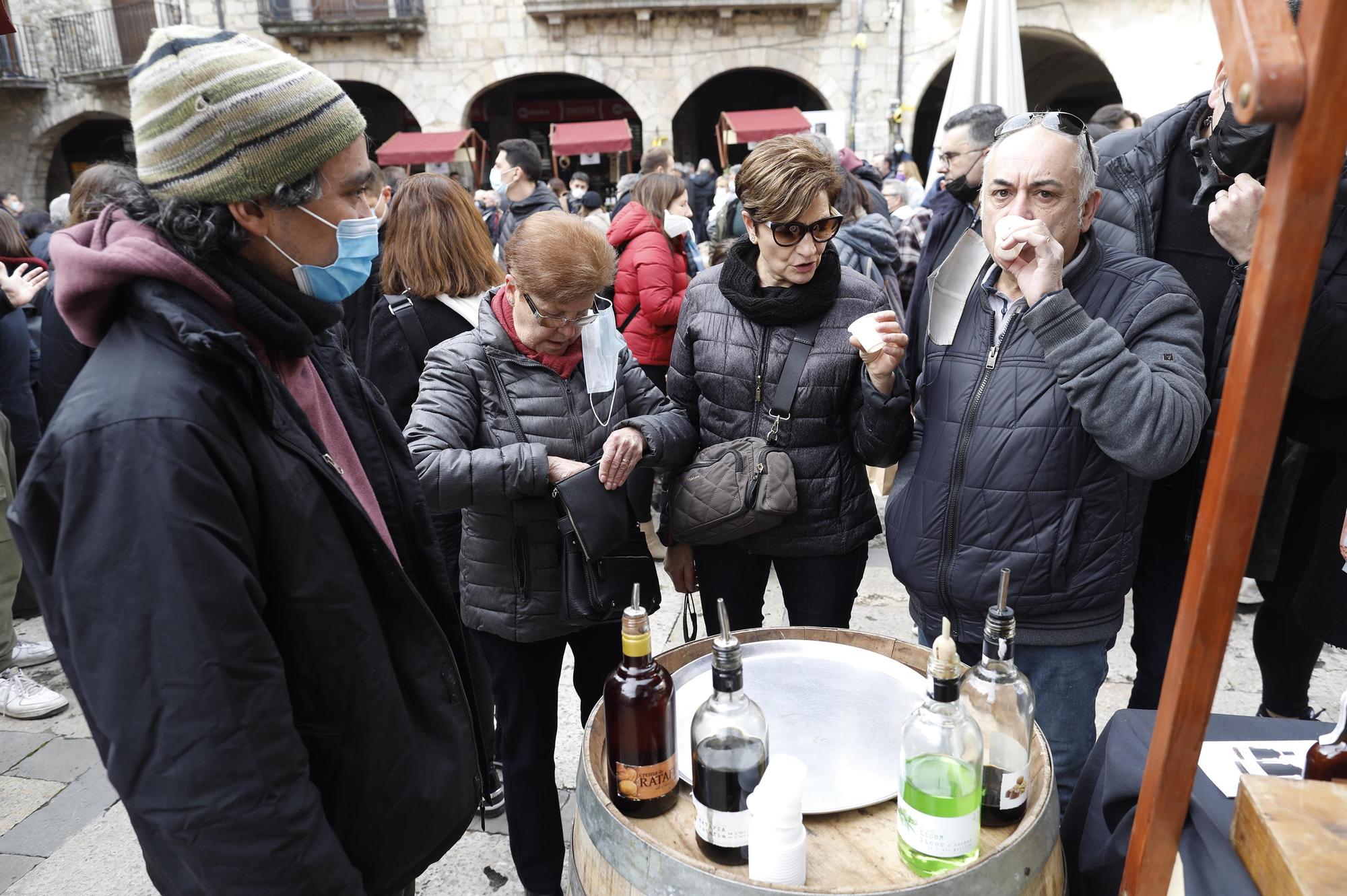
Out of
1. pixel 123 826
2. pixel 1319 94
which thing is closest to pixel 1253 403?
pixel 1319 94

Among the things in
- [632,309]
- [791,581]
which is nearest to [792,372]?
[791,581]

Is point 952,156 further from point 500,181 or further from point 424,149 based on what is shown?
point 424,149

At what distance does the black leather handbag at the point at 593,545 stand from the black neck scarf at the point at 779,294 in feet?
2.04

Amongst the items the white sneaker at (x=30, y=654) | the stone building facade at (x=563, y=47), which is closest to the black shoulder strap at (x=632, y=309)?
the white sneaker at (x=30, y=654)

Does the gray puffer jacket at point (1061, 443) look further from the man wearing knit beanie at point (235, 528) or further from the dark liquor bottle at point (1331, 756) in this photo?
the man wearing knit beanie at point (235, 528)

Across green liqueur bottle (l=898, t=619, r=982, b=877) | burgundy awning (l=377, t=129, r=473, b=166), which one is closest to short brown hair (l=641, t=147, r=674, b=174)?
green liqueur bottle (l=898, t=619, r=982, b=877)

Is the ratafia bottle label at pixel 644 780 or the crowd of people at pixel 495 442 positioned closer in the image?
the crowd of people at pixel 495 442

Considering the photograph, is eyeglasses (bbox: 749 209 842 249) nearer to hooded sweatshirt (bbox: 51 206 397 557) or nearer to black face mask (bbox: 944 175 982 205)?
hooded sweatshirt (bbox: 51 206 397 557)

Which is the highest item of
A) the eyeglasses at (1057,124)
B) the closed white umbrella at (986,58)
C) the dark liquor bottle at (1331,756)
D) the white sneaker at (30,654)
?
the closed white umbrella at (986,58)

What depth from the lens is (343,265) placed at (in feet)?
4.71

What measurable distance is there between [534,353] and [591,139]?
14.3 meters

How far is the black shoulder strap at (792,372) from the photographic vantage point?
2.38 meters

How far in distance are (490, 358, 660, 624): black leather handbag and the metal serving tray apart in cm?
53

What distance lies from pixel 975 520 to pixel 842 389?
0.60 meters
